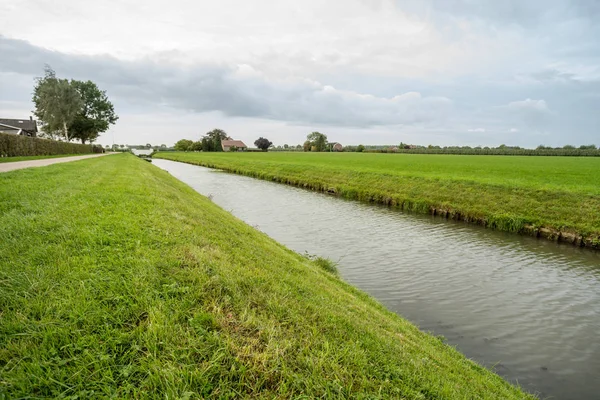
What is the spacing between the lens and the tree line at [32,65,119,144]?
197ft

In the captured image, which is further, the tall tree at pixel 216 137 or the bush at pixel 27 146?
the tall tree at pixel 216 137

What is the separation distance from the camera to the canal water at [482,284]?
6453 millimetres

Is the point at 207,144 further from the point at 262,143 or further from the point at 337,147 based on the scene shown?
the point at 337,147

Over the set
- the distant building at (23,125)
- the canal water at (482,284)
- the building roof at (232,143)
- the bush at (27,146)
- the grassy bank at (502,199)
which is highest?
the building roof at (232,143)

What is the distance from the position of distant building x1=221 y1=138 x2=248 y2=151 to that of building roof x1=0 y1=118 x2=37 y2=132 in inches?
3515

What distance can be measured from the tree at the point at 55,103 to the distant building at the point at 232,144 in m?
95.6

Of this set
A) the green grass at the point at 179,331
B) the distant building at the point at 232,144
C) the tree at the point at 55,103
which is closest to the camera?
the green grass at the point at 179,331

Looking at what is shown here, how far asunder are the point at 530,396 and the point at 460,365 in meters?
1.18

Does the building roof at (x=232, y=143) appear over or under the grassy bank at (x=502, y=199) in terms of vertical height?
over

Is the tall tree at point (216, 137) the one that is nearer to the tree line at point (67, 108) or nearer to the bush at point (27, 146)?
the tree line at point (67, 108)

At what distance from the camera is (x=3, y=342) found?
9.51ft

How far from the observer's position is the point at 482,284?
33.3ft

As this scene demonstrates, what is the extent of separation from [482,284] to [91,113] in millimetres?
89740

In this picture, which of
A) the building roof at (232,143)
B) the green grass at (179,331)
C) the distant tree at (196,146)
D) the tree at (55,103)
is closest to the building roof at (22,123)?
the tree at (55,103)
